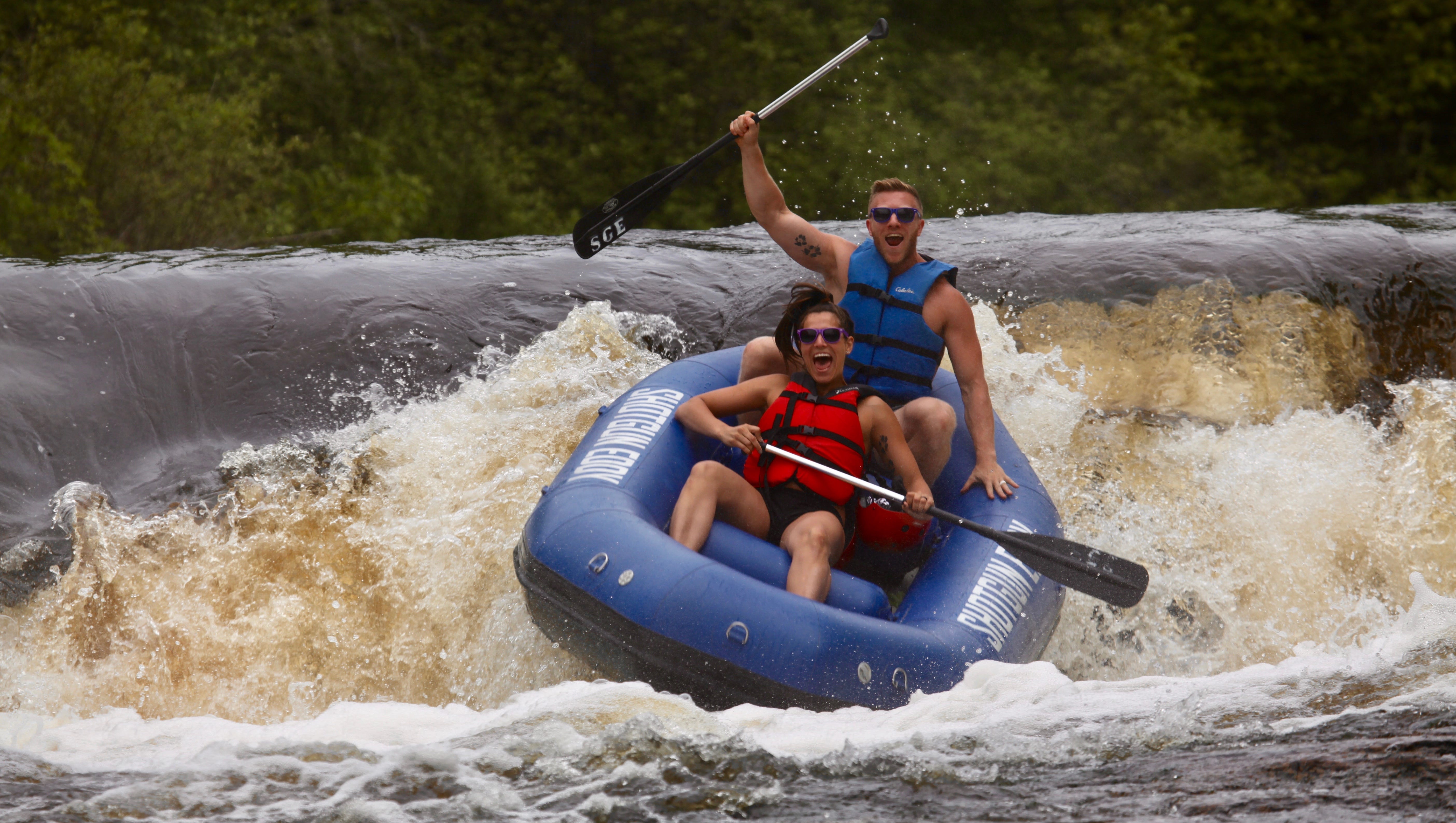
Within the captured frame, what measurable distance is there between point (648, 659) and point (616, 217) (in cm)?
203

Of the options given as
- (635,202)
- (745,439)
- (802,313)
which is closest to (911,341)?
(802,313)

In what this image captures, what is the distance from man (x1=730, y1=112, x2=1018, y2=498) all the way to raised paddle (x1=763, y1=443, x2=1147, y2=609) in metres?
0.30

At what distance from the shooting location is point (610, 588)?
9.58 feet

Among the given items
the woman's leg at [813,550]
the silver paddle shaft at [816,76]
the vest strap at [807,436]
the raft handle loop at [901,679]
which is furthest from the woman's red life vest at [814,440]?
the silver paddle shaft at [816,76]

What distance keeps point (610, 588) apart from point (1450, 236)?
4.56 m

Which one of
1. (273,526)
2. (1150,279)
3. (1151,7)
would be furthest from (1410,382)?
(1151,7)

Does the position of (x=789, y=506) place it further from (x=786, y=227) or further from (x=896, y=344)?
(x=786, y=227)

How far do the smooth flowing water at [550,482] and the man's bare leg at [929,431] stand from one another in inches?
26.7

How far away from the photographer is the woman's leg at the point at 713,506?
10.3 feet

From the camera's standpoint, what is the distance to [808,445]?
11.0 feet

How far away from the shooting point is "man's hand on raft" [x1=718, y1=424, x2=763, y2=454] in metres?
3.33

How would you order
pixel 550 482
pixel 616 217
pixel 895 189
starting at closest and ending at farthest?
pixel 895 189, pixel 550 482, pixel 616 217

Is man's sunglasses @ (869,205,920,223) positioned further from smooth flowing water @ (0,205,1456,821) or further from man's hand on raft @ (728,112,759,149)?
smooth flowing water @ (0,205,1456,821)

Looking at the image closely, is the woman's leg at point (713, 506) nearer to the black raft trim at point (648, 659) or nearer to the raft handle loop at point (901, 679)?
the black raft trim at point (648, 659)
